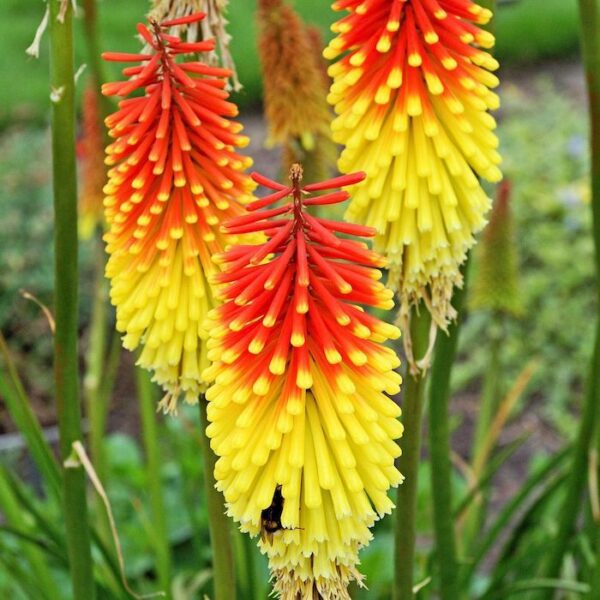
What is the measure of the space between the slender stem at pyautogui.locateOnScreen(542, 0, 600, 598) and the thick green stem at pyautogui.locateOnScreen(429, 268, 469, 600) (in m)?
0.43

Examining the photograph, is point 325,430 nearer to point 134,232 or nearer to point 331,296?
point 331,296

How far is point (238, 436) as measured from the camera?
165 cm

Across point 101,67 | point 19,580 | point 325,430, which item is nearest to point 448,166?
point 325,430

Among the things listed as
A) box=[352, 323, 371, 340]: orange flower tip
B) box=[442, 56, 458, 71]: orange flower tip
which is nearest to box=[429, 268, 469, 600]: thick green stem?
box=[442, 56, 458, 71]: orange flower tip

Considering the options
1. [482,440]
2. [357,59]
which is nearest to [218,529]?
[357,59]

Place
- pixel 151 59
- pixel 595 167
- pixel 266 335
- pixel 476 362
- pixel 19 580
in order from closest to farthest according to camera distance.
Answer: pixel 266 335, pixel 151 59, pixel 595 167, pixel 19 580, pixel 476 362

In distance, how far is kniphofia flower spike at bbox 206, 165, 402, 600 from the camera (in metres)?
1.62

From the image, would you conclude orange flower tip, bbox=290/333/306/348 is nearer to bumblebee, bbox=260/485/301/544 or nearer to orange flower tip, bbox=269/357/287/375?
orange flower tip, bbox=269/357/287/375

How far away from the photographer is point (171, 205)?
2.06 meters

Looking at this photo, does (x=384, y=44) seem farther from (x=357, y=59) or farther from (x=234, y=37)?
(x=234, y=37)

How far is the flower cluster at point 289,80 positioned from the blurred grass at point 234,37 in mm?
6701

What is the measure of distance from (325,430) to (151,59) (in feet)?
2.65

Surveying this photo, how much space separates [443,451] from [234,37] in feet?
28.9

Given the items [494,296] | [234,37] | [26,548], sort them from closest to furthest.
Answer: [26,548]
[494,296]
[234,37]
